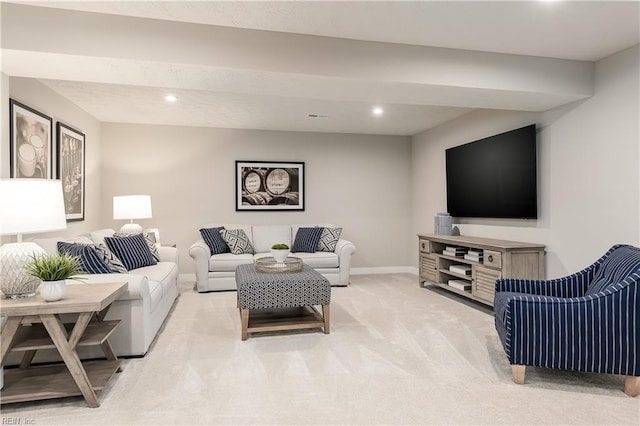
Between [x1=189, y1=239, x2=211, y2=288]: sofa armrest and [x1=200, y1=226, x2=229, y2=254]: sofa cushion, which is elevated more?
[x1=200, y1=226, x2=229, y2=254]: sofa cushion

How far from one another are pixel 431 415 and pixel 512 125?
3.62 meters

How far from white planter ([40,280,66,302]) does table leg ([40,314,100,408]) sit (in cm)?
10

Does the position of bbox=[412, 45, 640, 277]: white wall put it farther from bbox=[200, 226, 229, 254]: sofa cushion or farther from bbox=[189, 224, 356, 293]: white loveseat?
bbox=[200, 226, 229, 254]: sofa cushion

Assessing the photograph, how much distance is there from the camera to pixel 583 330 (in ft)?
7.50

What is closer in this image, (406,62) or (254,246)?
(406,62)

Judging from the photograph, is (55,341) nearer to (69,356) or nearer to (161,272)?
(69,356)

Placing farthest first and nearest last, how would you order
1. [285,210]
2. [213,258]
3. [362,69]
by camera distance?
[285,210] → [213,258] → [362,69]

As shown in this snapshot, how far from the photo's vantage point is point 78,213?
15.3ft

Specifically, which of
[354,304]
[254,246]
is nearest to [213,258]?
[254,246]

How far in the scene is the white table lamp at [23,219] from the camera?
2.00 meters

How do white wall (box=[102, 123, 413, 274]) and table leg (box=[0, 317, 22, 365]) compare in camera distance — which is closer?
table leg (box=[0, 317, 22, 365])

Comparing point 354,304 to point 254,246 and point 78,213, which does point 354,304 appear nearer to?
point 254,246

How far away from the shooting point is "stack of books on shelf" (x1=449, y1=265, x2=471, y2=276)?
446 centimetres

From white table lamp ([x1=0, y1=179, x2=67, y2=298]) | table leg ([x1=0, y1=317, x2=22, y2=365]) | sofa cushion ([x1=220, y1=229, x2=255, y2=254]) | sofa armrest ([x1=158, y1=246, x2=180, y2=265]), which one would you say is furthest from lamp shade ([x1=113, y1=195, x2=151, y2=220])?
table leg ([x1=0, y1=317, x2=22, y2=365])
